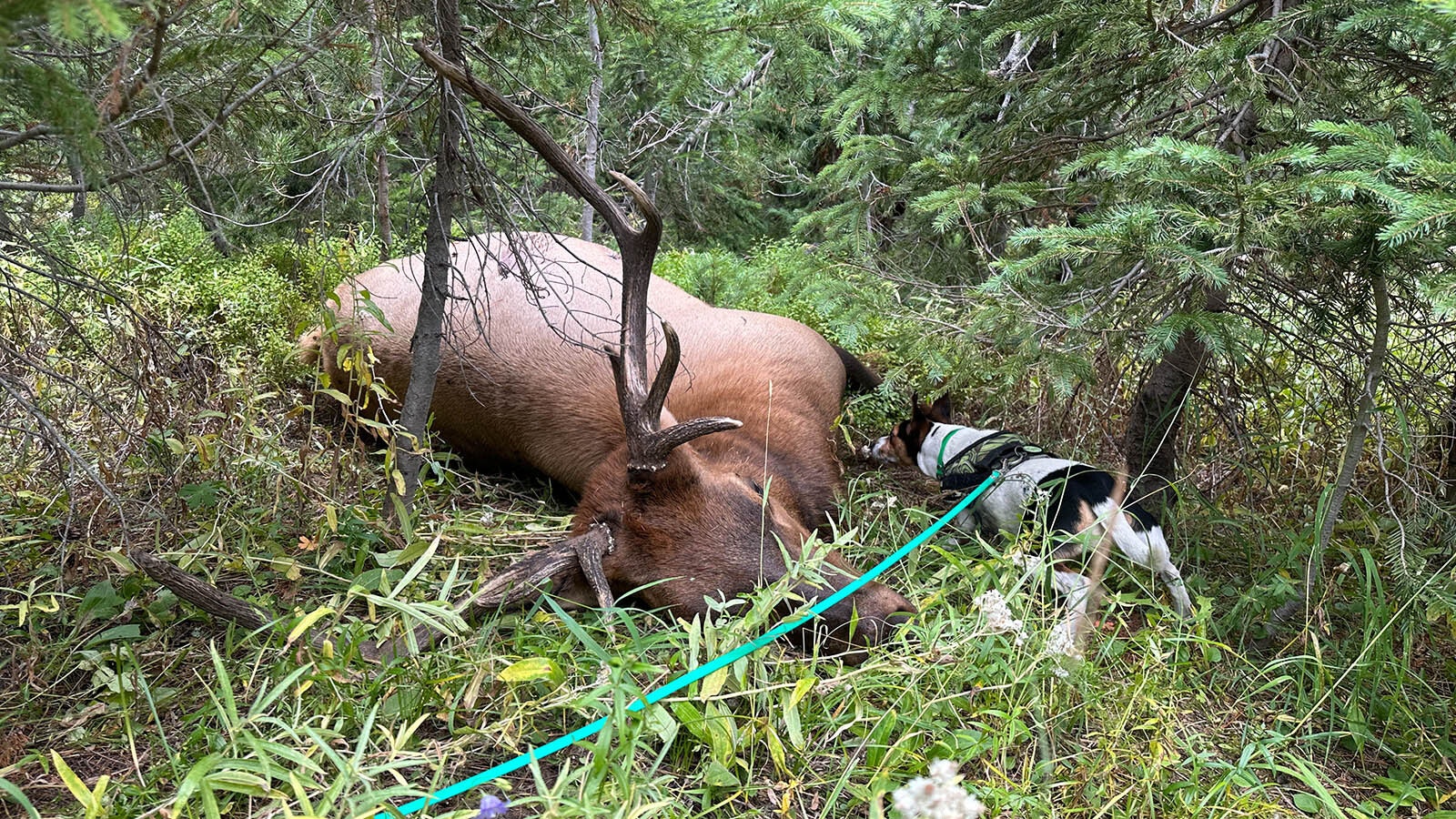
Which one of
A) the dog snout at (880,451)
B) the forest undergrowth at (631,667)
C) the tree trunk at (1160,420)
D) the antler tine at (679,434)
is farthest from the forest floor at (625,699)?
the dog snout at (880,451)

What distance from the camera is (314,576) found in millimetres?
3443

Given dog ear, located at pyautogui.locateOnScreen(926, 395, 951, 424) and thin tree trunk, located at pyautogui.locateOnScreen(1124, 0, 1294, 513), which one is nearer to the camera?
thin tree trunk, located at pyautogui.locateOnScreen(1124, 0, 1294, 513)

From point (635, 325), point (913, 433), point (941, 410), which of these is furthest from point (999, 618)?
point (941, 410)

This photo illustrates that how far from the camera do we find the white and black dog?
3.48 meters

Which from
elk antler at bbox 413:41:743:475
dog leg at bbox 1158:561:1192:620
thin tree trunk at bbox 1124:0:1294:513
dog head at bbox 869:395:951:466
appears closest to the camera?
elk antler at bbox 413:41:743:475

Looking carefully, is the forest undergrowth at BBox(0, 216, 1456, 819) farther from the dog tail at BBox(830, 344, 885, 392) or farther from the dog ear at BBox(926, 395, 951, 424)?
the dog tail at BBox(830, 344, 885, 392)

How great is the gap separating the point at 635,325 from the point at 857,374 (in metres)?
2.43

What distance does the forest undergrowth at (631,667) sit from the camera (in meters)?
2.47

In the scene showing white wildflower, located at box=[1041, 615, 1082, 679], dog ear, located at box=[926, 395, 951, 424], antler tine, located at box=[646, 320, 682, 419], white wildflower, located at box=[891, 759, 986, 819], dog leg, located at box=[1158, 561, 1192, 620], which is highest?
antler tine, located at box=[646, 320, 682, 419]

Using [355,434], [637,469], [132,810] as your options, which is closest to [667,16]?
[637,469]

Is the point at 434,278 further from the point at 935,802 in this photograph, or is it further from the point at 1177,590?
the point at 1177,590

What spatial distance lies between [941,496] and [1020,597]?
5.18 ft

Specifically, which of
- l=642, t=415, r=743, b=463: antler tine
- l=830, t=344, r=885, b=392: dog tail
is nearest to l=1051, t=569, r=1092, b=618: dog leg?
l=642, t=415, r=743, b=463: antler tine

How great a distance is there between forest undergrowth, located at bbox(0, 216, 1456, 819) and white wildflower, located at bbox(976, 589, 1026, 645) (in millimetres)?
27
